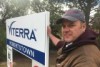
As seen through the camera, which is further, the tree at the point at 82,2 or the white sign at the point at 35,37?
the tree at the point at 82,2

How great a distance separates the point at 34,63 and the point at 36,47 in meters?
0.27

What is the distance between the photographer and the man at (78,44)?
6.54 ft

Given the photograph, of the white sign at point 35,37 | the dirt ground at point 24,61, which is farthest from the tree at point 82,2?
the white sign at point 35,37

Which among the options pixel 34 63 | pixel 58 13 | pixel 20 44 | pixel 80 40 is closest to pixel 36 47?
pixel 34 63

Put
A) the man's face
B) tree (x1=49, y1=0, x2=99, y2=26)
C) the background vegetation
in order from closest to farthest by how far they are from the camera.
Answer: the man's face
the background vegetation
tree (x1=49, y1=0, x2=99, y2=26)

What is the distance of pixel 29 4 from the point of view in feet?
67.6

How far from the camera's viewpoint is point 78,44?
2.16 m

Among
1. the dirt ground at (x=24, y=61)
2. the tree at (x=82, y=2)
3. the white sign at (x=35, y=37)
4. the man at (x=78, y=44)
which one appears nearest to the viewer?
the man at (x=78, y=44)

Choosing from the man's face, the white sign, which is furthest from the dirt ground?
the man's face

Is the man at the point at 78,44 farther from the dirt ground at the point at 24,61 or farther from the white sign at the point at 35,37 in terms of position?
the dirt ground at the point at 24,61

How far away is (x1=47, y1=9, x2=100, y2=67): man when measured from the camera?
78.5 inches

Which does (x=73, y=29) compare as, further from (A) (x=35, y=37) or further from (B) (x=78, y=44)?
(A) (x=35, y=37)

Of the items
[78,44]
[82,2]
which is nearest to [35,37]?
[78,44]

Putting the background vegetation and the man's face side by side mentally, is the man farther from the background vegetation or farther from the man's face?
the background vegetation
